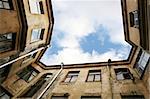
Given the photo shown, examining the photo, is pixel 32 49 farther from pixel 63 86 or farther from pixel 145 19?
pixel 145 19

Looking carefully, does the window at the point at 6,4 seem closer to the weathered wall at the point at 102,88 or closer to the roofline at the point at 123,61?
the weathered wall at the point at 102,88

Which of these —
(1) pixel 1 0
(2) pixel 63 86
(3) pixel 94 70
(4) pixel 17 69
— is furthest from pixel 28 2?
(3) pixel 94 70

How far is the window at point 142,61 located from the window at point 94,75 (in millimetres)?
3065

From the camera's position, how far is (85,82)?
1666 centimetres

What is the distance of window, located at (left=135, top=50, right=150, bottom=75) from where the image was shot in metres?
14.9

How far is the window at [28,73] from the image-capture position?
18.8 meters

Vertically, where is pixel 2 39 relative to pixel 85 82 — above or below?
above

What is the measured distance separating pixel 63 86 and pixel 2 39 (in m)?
5.92

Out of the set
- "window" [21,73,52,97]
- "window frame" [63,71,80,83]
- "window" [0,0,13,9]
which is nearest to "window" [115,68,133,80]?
"window frame" [63,71,80,83]

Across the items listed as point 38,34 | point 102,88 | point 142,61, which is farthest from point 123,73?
point 38,34

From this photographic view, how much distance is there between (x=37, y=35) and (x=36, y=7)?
2216 mm

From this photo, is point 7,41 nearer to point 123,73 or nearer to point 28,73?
point 28,73

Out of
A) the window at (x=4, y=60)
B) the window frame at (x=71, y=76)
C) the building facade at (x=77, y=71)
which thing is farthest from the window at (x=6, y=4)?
the window frame at (x=71, y=76)

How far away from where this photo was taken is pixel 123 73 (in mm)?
17562
